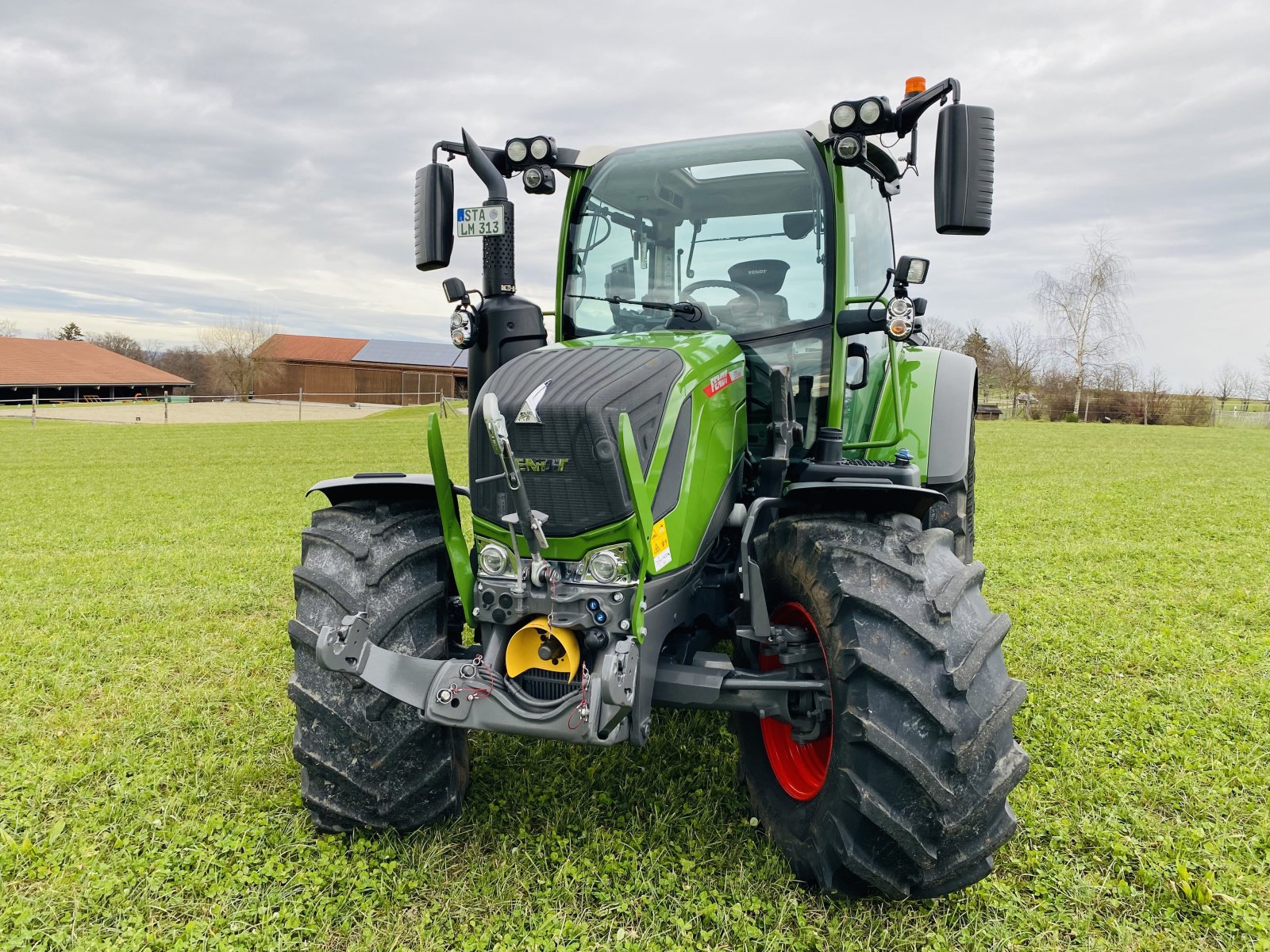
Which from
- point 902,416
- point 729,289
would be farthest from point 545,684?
point 902,416

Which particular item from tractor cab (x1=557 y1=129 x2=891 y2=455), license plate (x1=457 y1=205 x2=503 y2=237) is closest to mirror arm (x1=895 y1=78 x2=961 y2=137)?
tractor cab (x1=557 y1=129 x2=891 y2=455)

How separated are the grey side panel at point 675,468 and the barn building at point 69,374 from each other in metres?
52.4

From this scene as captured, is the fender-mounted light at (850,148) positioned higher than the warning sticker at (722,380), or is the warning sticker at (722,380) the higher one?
the fender-mounted light at (850,148)

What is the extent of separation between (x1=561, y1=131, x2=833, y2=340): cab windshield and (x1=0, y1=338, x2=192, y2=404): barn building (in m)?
51.3

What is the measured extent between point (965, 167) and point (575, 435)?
1.59 m

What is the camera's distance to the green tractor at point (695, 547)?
2592 mm

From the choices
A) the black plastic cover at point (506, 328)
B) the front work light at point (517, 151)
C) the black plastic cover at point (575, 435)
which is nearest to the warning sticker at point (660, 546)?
the black plastic cover at point (575, 435)

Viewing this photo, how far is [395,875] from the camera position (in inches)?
115

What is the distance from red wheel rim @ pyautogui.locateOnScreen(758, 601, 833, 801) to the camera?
306 centimetres

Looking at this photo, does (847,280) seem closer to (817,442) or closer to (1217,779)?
(817,442)

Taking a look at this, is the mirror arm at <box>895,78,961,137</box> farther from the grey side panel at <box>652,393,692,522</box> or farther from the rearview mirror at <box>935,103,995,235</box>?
the grey side panel at <box>652,393,692,522</box>

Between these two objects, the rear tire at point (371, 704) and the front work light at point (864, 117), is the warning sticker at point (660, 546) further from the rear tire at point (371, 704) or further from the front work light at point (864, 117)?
the front work light at point (864, 117)

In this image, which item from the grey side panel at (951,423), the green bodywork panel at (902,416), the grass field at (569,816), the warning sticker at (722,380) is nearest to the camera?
the grass field at (569,816)

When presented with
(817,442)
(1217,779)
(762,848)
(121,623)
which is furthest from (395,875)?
(121,623)
